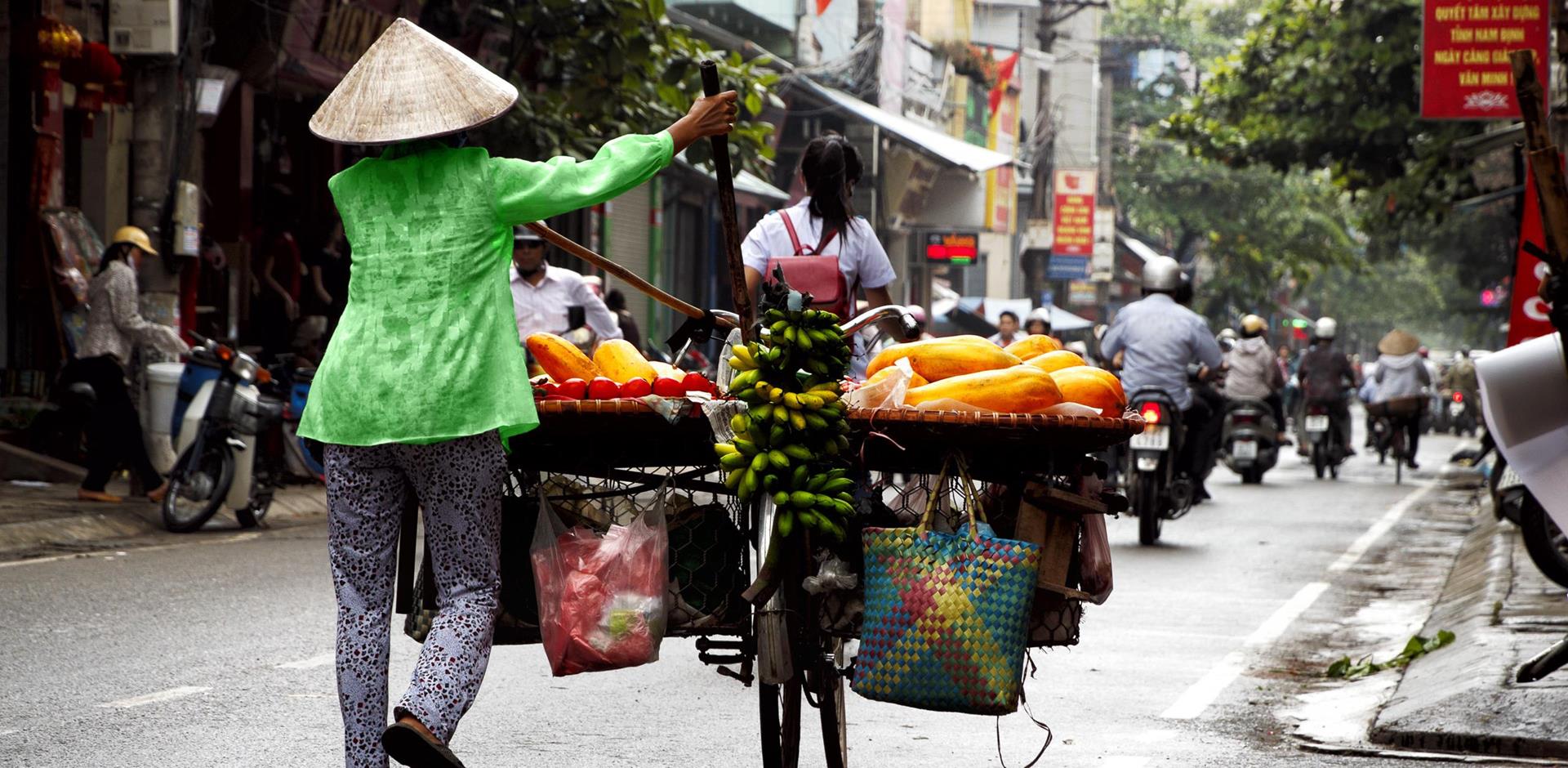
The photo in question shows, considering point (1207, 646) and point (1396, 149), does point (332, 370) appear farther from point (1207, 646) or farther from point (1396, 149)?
point (1396, 149)

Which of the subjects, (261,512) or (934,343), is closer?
(934,343)

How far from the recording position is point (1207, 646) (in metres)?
8.09

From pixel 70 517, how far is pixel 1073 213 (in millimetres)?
36372

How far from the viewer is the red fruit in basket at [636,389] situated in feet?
13.5

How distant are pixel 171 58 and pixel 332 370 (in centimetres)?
998

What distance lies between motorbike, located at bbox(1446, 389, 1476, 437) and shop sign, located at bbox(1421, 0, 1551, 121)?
22.4 m

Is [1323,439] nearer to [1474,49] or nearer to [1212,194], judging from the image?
[1474,49]

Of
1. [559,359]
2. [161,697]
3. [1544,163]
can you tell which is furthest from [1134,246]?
[559,359]

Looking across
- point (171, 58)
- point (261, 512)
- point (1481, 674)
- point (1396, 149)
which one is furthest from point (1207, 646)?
point (1396, 149)

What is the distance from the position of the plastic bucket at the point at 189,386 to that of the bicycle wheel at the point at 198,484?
427 millimetres

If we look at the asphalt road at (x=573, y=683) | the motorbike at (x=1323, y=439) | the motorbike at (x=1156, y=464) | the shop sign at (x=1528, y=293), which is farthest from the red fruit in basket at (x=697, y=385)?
the motorbike at (x=1323, y=439)

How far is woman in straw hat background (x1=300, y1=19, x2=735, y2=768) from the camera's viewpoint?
13.3ft

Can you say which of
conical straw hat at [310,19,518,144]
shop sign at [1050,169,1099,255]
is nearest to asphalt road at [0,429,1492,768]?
conical straw hat at [310,19,518,144]

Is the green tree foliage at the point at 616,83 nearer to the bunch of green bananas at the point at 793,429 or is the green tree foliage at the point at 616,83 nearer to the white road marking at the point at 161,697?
the white road marking at the point at 161,697
